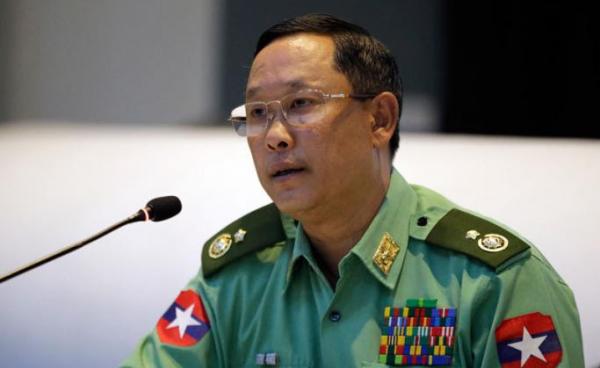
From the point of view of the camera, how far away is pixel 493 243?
1299mm

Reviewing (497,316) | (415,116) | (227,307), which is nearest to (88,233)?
Result: (227,307)

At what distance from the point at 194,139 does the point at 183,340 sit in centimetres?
65

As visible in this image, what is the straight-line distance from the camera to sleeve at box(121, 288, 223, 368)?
1402 millimetres

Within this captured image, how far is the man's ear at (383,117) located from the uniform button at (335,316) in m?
0.26

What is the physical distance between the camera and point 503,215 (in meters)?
1.71

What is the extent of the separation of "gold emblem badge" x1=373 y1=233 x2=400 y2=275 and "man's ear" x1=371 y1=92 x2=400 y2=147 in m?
0.15

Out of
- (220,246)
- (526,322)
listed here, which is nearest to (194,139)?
(220,246)

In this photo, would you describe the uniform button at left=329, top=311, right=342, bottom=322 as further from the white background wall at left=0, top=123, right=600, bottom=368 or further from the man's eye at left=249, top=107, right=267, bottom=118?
the white background wall at left=0, top=123, right=600, bottom=368

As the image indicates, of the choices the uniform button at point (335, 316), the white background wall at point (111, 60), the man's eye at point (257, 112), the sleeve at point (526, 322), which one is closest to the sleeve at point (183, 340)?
the uniform button at point (335, 316)

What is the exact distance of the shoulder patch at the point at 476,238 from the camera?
127 cm

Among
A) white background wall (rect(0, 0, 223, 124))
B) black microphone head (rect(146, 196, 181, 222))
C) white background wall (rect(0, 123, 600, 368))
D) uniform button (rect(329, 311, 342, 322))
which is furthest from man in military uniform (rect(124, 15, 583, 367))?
white background wall (rect(0, 0, 223, 124))

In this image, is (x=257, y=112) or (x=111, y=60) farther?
(x=111, y=60)

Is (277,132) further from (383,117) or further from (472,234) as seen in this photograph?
(472,234)

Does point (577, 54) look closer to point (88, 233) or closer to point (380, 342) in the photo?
point (380, 342)
